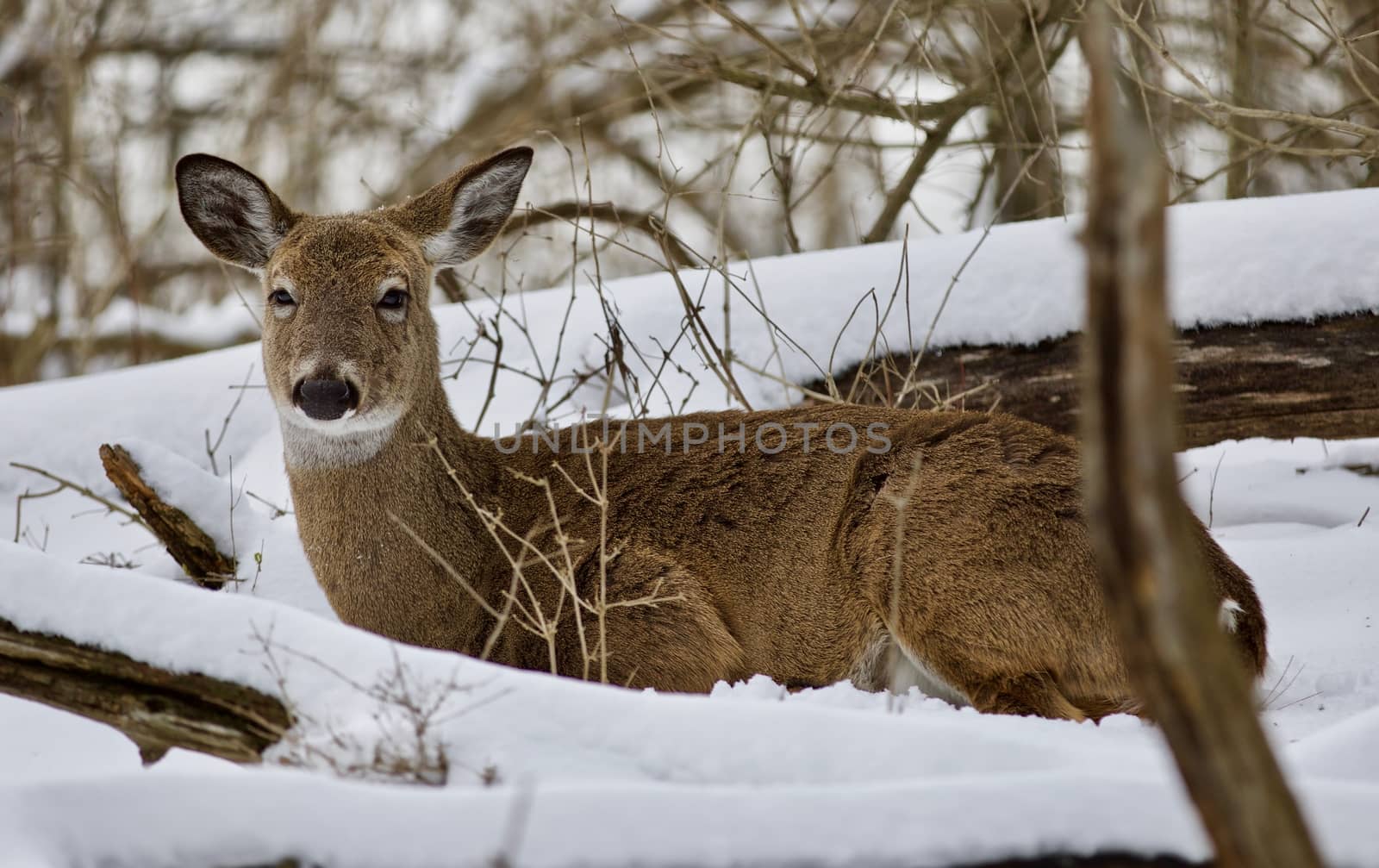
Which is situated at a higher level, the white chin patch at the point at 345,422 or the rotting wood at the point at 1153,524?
the white chin patch at the point at 345,422

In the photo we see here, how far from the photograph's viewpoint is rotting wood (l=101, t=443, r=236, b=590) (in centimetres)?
501

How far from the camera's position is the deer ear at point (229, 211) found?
507 centimetres

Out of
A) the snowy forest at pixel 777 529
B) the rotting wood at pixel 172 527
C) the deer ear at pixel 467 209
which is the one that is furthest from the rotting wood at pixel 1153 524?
the rotting wood at pixel 172 527

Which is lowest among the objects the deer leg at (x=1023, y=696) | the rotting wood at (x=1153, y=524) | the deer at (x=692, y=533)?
the rotting wood at (x=1153, y=524)

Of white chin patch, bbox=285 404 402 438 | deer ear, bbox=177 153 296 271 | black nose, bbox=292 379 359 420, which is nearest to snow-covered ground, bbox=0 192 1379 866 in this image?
white chin patch, bbox=285 404 402 438

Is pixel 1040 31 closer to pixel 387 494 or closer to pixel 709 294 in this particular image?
pixel 709 294

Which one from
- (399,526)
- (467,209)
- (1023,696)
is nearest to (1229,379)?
(1023,696)

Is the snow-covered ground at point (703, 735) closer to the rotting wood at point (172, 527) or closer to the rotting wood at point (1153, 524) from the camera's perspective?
the rotting wood at point (172, 527)

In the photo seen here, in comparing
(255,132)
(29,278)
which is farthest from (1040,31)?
(29,278)

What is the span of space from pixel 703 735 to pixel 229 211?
126 inches

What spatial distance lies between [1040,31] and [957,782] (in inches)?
220

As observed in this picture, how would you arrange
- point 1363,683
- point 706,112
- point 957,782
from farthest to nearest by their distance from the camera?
point 706,112, point 1363,683, point 957,782

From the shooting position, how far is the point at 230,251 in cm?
517

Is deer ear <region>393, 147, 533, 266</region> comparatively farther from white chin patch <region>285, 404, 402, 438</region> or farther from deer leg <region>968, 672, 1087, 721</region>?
deer leg <region>968, 672, 1087, 721</region>
